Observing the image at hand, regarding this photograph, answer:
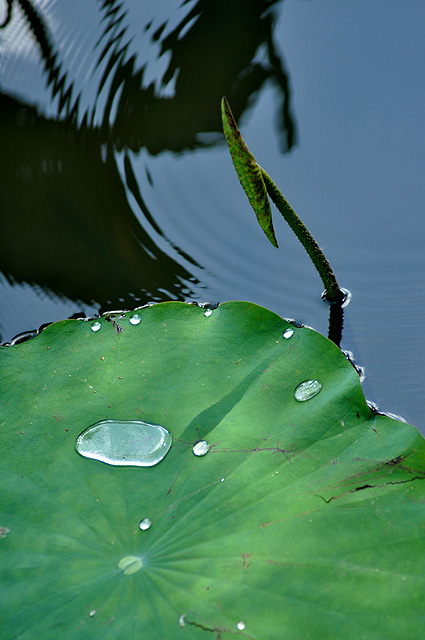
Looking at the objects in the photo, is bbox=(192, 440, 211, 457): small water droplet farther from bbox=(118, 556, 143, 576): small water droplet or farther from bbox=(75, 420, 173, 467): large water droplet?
bbox=(118, 556, 143, 576): small water droplet

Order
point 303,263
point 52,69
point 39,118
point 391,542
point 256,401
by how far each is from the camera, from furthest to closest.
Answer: point 52,69, point 39,118, point 303,263, point 256,401, point 391,542

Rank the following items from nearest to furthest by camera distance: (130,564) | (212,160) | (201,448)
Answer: (130,564), (201,448), (212,160)

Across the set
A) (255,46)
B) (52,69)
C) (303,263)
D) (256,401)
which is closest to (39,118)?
(52,69)

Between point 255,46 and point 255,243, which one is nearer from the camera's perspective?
point 255,243

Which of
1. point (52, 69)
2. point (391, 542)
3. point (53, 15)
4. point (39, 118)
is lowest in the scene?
point (391, 542)

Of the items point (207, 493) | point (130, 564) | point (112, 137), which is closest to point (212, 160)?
point (112, 137)

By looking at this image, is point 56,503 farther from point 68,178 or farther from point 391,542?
point 68,178

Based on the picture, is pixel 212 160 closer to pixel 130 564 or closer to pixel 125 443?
pixel 125 443
